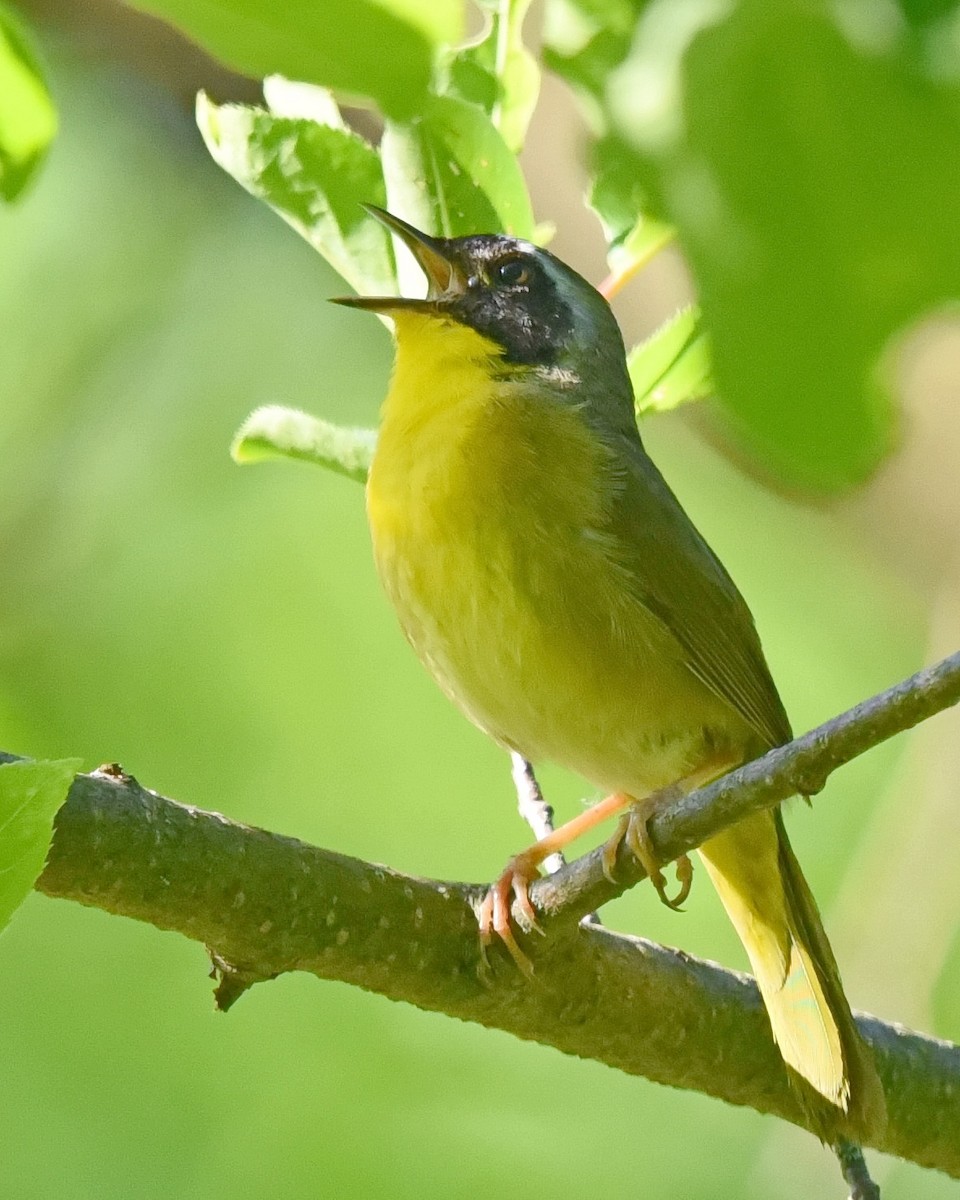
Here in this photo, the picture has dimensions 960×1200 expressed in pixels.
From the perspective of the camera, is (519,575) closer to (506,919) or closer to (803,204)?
(506,919)

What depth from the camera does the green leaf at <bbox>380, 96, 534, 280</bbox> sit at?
215 cm

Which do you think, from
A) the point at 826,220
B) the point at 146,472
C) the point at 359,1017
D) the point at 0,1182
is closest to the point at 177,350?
the point at 146,472

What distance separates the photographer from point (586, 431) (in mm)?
3971

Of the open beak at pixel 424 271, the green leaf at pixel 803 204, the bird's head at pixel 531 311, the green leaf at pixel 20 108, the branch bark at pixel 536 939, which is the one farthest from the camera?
the bird's head at pixel 531 311

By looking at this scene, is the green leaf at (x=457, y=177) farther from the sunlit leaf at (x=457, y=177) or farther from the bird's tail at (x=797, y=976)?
the bird's tail at (x=797, y=976)

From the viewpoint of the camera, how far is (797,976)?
375 cm

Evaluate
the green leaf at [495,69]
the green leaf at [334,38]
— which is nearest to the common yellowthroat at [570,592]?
the green leaf at [495,69]

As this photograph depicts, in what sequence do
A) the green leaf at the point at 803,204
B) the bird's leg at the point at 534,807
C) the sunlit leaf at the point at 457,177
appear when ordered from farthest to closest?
1. the bird's leg at the point at 534,807
2. the sunlit leaf at the point at 457,177
3. the green leaf at the point at 803,204

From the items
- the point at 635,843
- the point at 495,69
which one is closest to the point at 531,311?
the point at 495,69

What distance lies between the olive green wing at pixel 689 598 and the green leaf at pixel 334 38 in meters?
2.80

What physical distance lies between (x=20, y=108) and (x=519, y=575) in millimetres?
2327

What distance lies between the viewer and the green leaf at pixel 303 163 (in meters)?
2.63

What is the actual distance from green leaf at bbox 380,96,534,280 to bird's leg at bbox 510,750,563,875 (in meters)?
1.59

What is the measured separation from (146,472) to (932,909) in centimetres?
455
